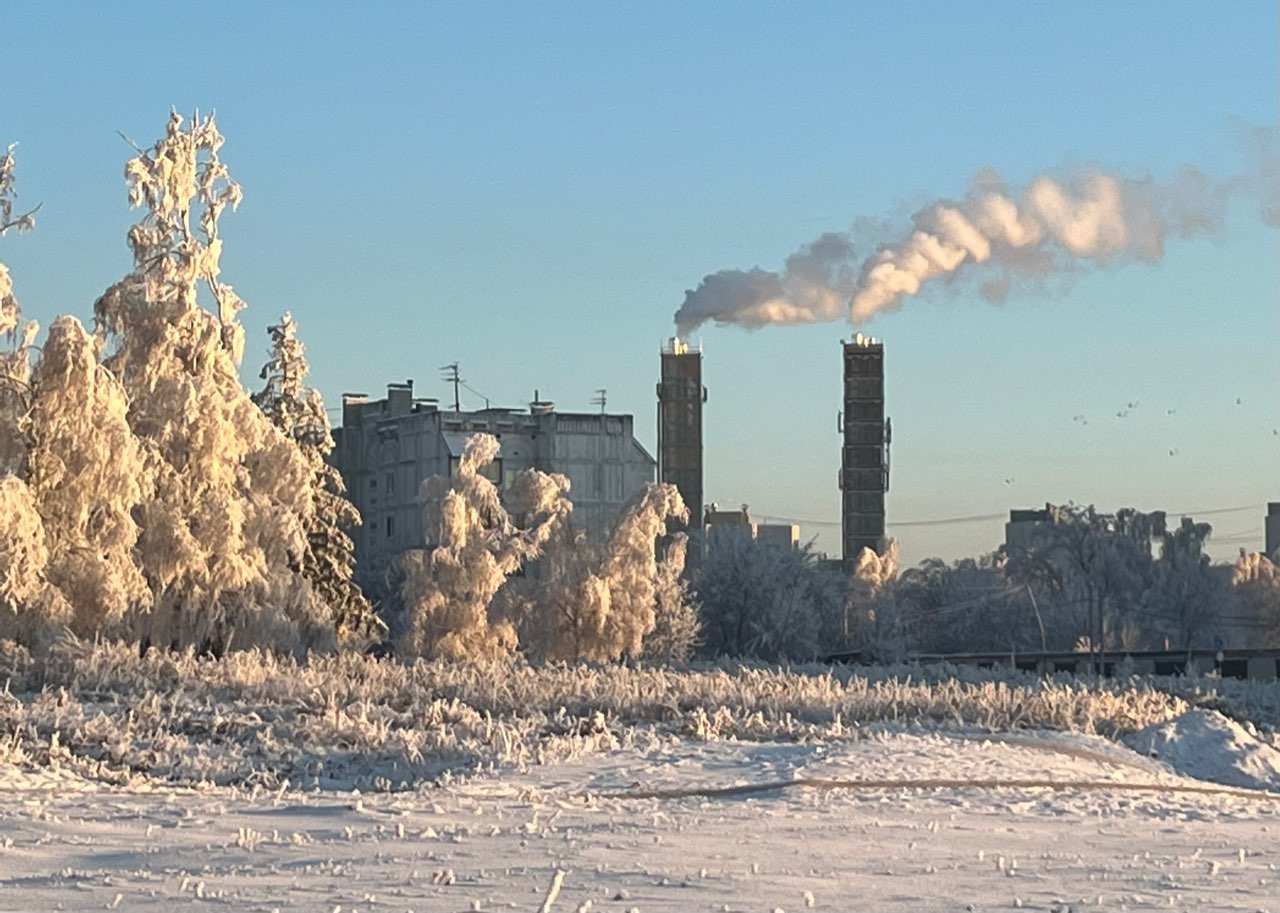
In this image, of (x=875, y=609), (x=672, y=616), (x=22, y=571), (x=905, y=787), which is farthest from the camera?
(x=875, y=609)

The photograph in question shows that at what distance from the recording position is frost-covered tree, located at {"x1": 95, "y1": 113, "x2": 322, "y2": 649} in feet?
104

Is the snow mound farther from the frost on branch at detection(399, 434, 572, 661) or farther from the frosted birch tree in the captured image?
the frost on branch at detection(399, 434, 572, 661)

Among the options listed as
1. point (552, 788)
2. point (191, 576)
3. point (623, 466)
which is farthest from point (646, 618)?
point (623, 466)

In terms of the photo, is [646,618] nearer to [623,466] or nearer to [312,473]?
[312,473]

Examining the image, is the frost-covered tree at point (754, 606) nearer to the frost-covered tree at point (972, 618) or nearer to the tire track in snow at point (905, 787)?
the frost-covered tree at point (972, 618)

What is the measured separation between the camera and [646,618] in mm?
50625

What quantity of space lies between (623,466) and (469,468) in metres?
61.7

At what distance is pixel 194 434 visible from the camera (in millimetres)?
32344

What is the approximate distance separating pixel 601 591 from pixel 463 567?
441 cm

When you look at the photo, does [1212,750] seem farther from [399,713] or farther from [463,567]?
[463,567]

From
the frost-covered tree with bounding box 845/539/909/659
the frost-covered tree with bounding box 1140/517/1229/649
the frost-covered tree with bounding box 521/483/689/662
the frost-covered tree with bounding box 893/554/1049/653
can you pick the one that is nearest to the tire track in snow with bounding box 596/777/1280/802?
the frost-covered tree with bounding box 521/483/689/662

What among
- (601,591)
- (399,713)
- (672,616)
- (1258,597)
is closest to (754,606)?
(672,616)

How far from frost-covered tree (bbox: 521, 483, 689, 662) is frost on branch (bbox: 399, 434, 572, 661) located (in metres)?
1.85

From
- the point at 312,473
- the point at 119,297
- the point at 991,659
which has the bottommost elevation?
the point at 991,659
